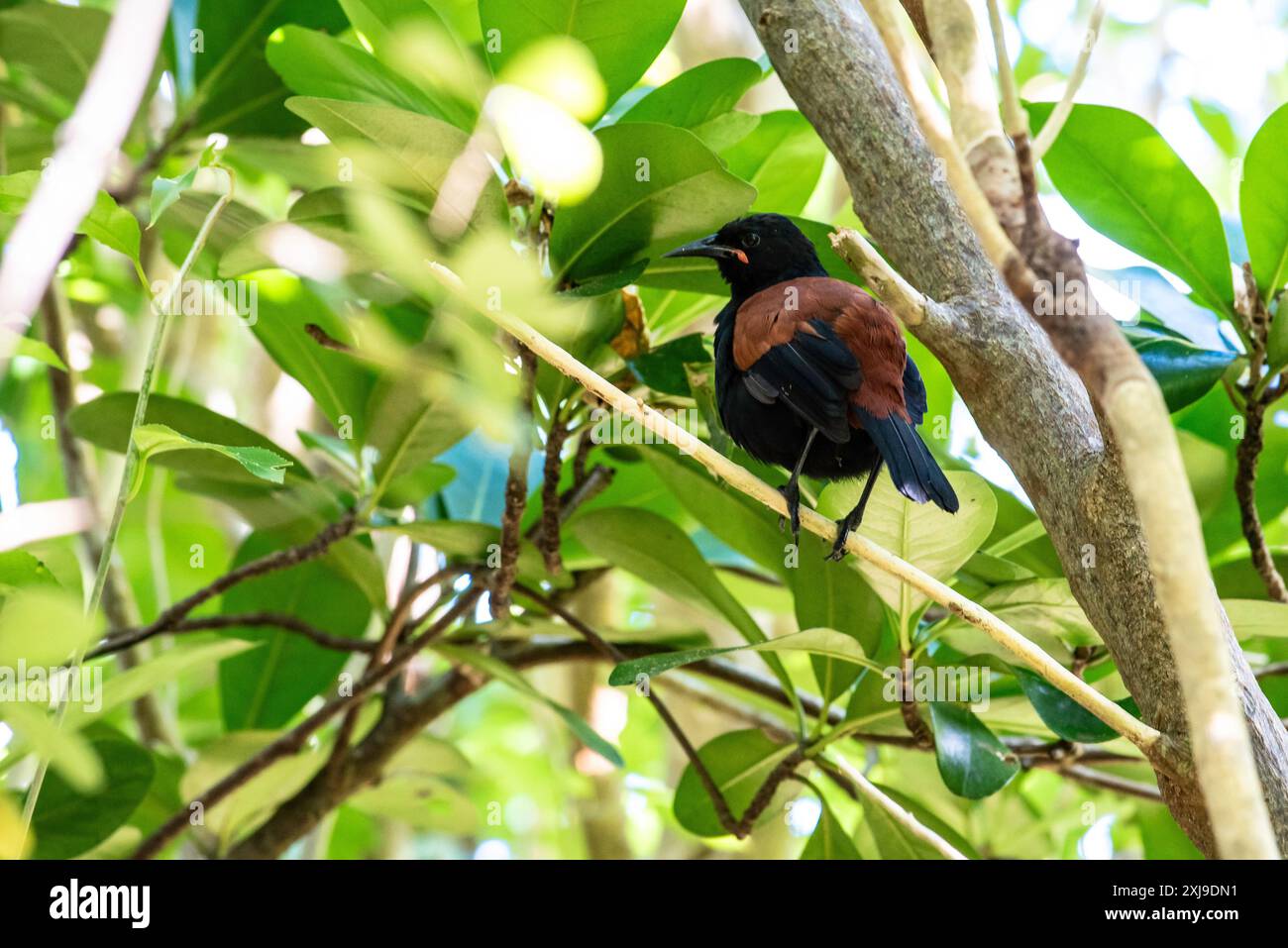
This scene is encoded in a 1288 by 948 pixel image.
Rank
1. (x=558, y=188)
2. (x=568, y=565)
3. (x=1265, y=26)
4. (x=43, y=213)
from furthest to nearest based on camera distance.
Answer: (x=1265, y=26) → (x=568, y=565) → (x=558, y=188) → (x=43, y=213)

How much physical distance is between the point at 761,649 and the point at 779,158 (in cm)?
92

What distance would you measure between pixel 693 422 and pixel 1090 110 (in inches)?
33.3

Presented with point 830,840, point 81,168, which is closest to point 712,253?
point 830,840

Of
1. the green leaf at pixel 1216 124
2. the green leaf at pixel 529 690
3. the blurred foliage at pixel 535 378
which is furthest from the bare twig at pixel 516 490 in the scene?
the green leaf at pixel 1216 124

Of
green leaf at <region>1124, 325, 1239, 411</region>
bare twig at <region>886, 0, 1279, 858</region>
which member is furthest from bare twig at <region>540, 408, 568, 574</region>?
bare twig at <region>886, 0, 1279, 858</region>

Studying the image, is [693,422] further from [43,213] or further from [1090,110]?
[43,213]

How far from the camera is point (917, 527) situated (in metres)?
1.71

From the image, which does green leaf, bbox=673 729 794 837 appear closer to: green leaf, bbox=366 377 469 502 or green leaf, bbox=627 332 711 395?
green leaf, bbox=627 332 711 395

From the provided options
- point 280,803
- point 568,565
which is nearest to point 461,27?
point 568,565

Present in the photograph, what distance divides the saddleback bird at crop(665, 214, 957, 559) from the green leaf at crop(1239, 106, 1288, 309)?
1.93ft

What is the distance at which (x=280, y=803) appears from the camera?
231 cm

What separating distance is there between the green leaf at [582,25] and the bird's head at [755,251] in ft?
1.12

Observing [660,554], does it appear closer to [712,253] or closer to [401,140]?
[712,253]

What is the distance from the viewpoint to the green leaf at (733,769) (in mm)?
1989
